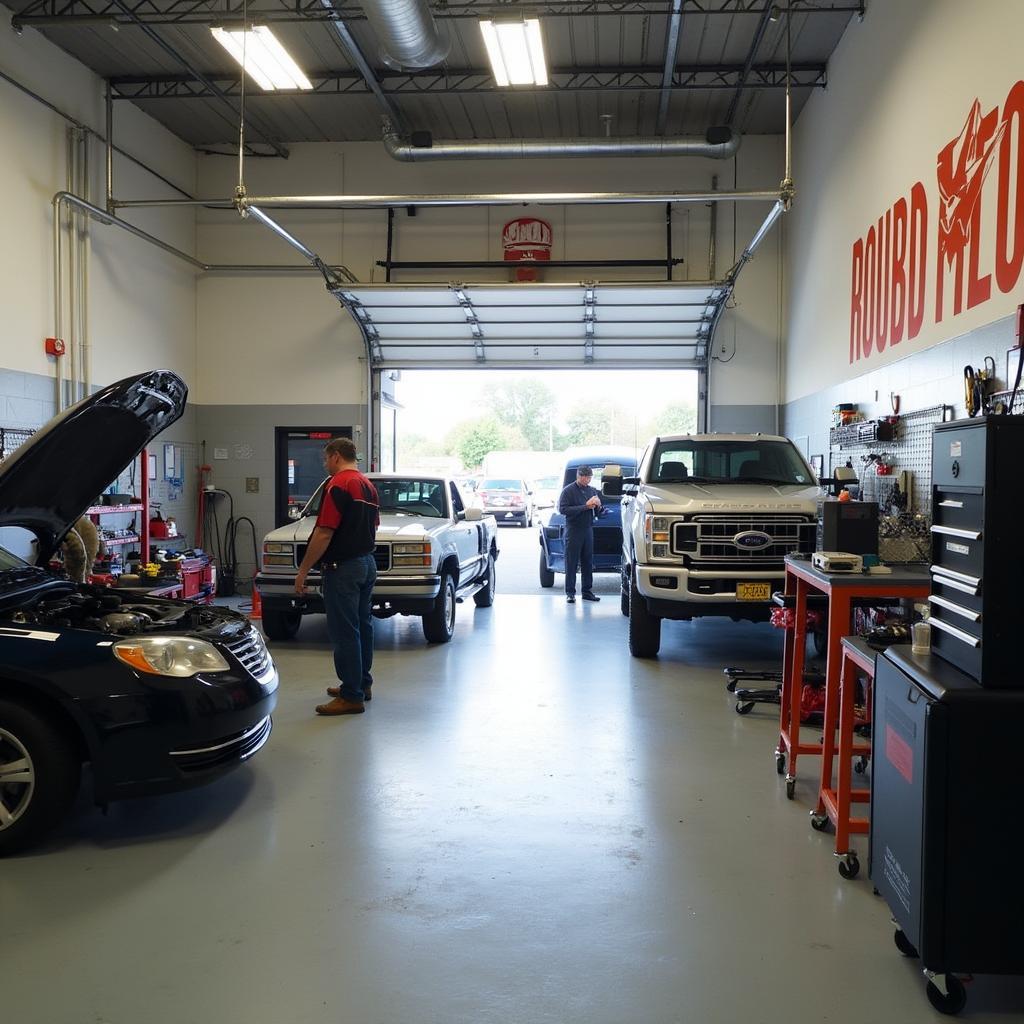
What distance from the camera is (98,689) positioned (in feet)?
11.2

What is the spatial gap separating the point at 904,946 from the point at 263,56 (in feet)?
28.8

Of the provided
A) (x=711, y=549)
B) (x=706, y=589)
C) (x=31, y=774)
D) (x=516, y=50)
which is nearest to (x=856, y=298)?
(x=711, y=549)

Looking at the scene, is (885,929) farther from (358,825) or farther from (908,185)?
(908,185)

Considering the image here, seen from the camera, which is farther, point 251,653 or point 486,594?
point 486,594

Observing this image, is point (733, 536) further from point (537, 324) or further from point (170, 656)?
point (537, 324)

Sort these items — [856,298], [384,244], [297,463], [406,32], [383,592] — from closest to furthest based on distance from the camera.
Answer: [383,592], [406,32], [856,298], [384,244], [297,463]

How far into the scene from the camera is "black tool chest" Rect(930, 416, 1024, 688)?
2312mm

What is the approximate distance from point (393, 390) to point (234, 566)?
146 inches

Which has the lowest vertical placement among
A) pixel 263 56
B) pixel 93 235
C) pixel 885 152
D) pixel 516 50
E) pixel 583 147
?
pixel 93 235

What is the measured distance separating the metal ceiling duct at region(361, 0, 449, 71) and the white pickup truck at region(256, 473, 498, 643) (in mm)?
4031

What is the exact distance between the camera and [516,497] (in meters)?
23.1

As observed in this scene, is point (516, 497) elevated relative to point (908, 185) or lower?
lower

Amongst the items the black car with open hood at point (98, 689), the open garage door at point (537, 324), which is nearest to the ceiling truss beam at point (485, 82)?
the open garage door at point (537, 324)

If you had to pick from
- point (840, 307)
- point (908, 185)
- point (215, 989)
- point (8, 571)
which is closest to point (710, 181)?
point (840, 307)
